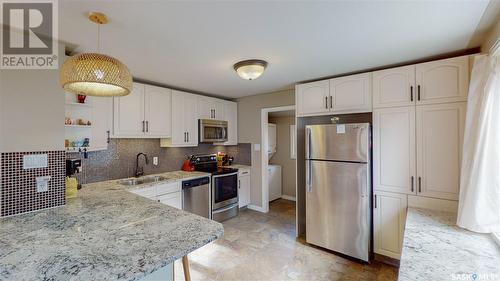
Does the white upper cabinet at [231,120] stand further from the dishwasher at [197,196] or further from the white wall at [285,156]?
the white wall at [285,156]

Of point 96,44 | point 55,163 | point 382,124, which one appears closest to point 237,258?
point 55,163

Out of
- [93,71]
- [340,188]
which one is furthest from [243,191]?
[93,71]

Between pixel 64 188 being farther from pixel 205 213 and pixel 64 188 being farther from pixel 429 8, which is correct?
pixel 429 8

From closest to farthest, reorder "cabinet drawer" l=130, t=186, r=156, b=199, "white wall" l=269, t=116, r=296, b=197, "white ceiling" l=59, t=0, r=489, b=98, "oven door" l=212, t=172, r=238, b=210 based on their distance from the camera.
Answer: "white ceiling" l=59, t=0, r=489, b=98, "cabinet drawer" l=130, t=186, r=156, b=199, "oven door" l=212, t=172, r=238, b=210, "white wall" l=269, t=116, r=296, b=197

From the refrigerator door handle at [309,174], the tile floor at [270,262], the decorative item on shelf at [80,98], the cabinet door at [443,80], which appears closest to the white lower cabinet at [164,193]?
the tile floor at [270,262]

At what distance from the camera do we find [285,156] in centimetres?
528

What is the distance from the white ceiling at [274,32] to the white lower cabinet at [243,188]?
7.41ft

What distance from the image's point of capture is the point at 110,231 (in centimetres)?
124

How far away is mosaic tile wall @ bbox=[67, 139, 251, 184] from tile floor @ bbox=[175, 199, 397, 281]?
150 centimetres

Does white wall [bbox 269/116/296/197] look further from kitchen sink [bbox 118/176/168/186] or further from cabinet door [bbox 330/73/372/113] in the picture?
kitchen sink [bbox 118/176/168/186]

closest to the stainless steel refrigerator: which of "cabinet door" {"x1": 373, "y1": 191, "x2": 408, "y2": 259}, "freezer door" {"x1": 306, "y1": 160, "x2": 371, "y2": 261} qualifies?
"freezer door" {"x1": 306, "y1": 160, "x2": 371, "y2": 261}

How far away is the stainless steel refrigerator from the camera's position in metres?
2.45

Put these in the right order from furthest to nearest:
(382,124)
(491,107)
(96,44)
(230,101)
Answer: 1. (230,101)
2. (382,124)
3. (96,44)
4. (491,107)

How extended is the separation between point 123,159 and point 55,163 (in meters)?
1.42
